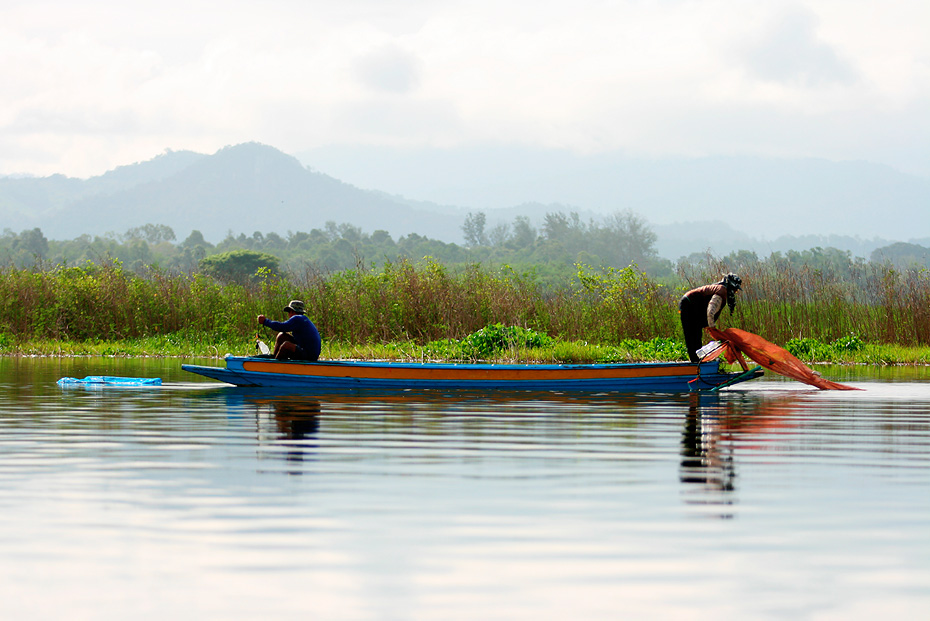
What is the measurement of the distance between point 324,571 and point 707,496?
2.77 m

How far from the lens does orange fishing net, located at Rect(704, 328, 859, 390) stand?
46.4 feet

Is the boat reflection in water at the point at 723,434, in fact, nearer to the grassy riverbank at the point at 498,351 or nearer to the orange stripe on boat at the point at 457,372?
the orange stripe on boat at the point at 457,372

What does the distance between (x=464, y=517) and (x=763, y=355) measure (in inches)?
375

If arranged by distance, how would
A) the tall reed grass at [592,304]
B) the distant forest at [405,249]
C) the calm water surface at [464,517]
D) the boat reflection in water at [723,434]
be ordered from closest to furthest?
the calm water surface at [464,517] → the boat reflection in water at [723,434] → the tall reed grass at [592,304] → the distant forest at [405,249]

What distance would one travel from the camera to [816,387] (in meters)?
14.9

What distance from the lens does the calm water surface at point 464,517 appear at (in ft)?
14.1

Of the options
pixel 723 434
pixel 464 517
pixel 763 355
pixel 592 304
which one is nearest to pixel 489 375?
pixel 763 355

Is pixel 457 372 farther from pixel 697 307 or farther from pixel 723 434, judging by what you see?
pixel 723 434

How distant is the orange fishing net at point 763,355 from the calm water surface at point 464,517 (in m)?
3.16

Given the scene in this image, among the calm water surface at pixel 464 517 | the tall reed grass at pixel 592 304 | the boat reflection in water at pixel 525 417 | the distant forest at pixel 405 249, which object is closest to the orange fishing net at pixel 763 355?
the boat reflection in water at pixel 525 417

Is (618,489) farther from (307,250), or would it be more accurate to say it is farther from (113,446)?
(307,250)

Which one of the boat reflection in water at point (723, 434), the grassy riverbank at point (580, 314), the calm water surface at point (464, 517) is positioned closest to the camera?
the calm water surface at point (464, 517)

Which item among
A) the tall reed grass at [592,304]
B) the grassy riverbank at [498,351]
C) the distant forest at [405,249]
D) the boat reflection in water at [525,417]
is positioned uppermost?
the distant forest at [405,249]

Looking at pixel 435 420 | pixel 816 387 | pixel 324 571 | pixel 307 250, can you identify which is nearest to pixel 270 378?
pixel 435 420
